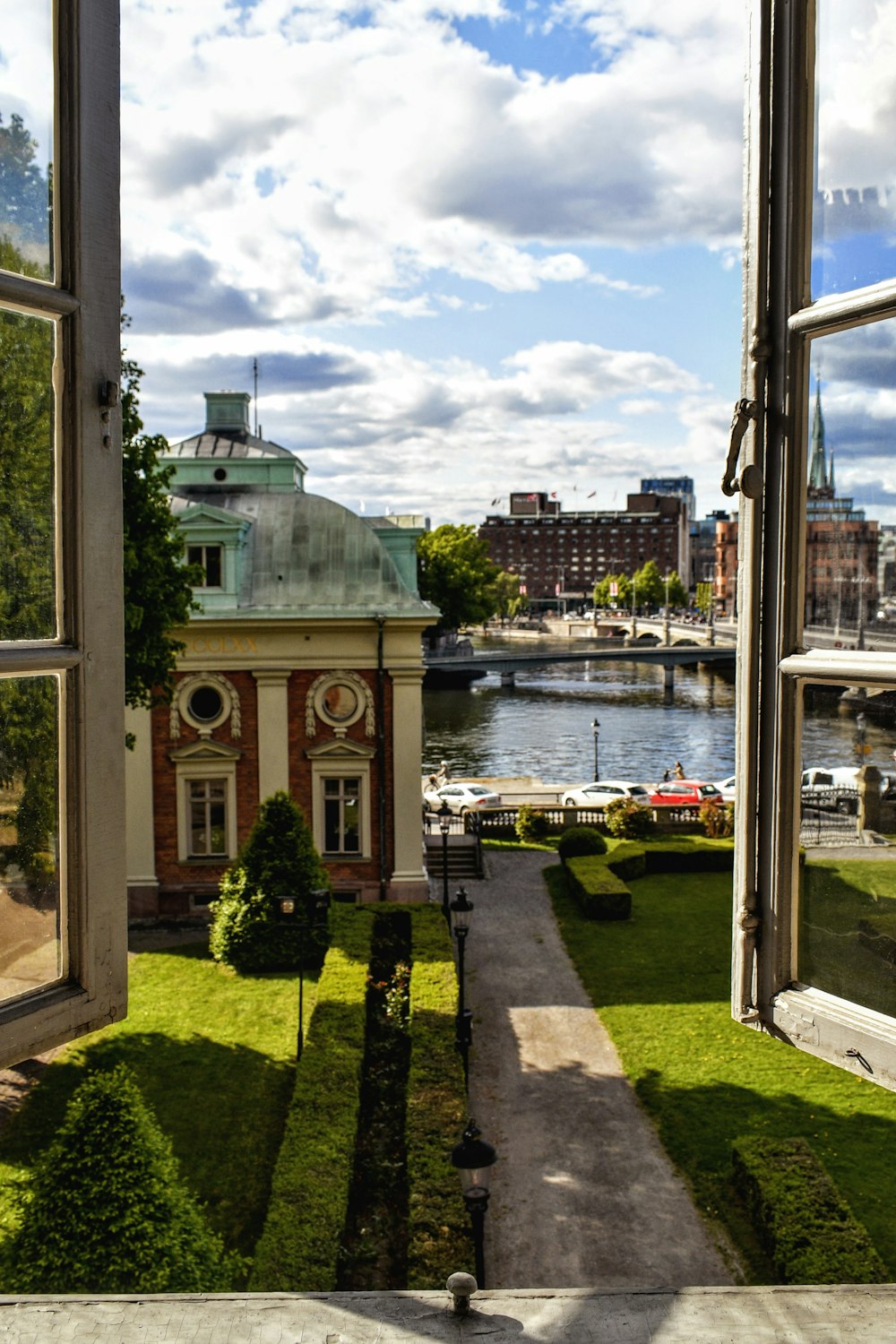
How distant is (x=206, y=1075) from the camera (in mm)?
13969

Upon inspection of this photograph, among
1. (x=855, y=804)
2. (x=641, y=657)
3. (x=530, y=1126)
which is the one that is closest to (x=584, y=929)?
(x=530, y=1126)

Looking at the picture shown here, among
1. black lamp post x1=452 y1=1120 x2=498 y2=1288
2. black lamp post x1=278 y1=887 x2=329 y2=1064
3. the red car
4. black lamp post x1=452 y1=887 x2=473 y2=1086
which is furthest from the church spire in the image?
the red car

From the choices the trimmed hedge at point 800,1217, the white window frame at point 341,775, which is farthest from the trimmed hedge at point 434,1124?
the white window frame at point 341,775

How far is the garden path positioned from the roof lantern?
46.5 ft

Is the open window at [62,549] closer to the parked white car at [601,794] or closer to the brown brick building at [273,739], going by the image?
the brown brick building at [273,739]

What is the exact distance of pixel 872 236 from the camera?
2402 mm

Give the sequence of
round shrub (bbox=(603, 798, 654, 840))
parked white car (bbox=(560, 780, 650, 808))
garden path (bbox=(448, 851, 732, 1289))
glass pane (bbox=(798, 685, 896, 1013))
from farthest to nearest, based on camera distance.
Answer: parked white car (bbox=(560, 780, 650, 808)) < round shrub (bbox=(603, 798, 654, 840)) < garden path (bbox=(448, 851, 732, 1289)) < glass pane (bbox=(798, 685, 896, 1013))

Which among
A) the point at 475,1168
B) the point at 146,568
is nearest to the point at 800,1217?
the point at 475,1168

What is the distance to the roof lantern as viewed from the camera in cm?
2638

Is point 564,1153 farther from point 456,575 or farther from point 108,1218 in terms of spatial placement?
point 456,575

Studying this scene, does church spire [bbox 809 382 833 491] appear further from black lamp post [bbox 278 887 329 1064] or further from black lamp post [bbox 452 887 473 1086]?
black lamp post [bbox 278 887 329 1064]

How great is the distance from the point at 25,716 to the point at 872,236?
2.13m

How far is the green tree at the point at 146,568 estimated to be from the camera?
1619 cm

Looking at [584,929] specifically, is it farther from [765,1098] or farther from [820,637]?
[820,637]
